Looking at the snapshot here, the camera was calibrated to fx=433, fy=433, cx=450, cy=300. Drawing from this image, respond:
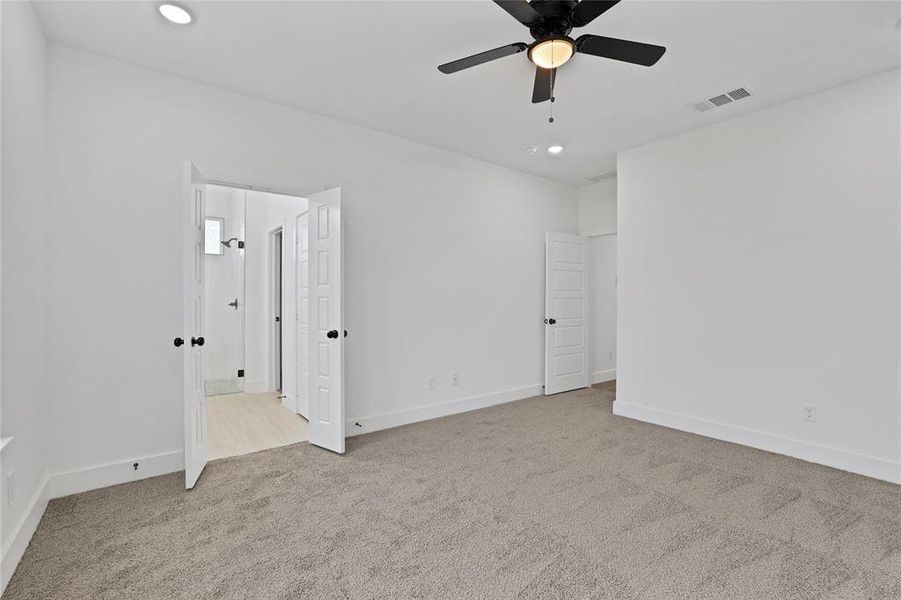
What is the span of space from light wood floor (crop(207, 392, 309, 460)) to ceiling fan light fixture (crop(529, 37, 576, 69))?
11.2 feet

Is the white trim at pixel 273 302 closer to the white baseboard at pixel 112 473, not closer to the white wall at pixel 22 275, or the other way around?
the white baseboard at pixel 112 473

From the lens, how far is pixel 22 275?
2254 millimetres

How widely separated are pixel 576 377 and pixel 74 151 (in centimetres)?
545

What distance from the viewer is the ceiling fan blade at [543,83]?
2.46m

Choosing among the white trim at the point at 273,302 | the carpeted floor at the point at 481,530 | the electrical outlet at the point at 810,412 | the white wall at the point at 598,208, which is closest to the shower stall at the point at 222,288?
the white trim at the point at 273,302

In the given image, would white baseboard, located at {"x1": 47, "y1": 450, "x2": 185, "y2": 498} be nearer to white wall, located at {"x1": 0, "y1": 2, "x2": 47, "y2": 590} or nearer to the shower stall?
white wall, located at {"x1": 0, "y1": 2, "x2": 47, "y2": 590}

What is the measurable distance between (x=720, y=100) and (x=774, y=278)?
151 cm

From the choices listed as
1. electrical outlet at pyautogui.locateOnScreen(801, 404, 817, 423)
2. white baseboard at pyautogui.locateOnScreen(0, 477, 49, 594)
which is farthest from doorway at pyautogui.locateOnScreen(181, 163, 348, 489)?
electrical outlet at pyautogui.locateOnScreen(801, 404, 817, 423)

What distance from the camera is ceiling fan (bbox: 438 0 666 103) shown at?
6.43 feet

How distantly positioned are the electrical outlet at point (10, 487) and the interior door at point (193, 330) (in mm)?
796

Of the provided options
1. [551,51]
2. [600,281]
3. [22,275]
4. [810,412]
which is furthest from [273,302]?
[810,412]

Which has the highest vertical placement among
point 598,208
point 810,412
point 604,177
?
point 604,177

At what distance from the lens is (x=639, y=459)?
3.36 meters

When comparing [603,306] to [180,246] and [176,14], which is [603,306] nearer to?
[180,246]
